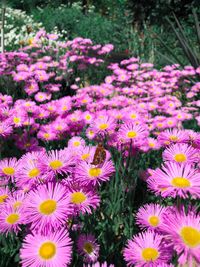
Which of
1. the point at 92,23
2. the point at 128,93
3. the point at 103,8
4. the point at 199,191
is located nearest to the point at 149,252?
the point at 199,191

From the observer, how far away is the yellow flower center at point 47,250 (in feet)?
2.52

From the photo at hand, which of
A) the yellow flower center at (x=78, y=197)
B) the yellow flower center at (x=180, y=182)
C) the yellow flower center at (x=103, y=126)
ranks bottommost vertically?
the yellow flower center at (x=78, y=197)

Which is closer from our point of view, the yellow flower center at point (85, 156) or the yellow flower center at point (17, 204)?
the yellow flower center at point (17, 204)

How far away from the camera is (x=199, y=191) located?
83 cm

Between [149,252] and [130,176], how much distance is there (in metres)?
0.68

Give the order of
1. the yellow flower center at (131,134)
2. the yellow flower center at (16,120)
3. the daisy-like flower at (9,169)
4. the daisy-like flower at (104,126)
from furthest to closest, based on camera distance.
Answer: the yellow flower center at (16,120) < the daisy-like flower at (104,126) < the yellow flower center at (131,134) < the daisy-like flower at (9,169)

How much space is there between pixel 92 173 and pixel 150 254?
27cm

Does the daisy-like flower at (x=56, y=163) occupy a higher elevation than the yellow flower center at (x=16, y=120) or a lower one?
lower

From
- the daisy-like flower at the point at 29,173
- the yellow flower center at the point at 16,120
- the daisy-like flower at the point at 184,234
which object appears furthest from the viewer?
the yellow flower center at the point at 16,120

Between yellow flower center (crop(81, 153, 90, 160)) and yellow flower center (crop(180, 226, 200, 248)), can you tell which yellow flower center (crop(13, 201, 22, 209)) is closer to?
yellow flower center (crop(81, 153, 90, 160))

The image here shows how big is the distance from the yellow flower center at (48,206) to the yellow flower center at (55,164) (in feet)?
0.42

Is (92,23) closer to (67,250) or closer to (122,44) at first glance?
(122,44)

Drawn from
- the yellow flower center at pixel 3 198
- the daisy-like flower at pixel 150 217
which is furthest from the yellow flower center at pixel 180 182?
the yellow flower center at pixel 3 198

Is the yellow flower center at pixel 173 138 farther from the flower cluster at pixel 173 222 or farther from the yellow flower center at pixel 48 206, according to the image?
the yellow flower center at pixel 48 206
